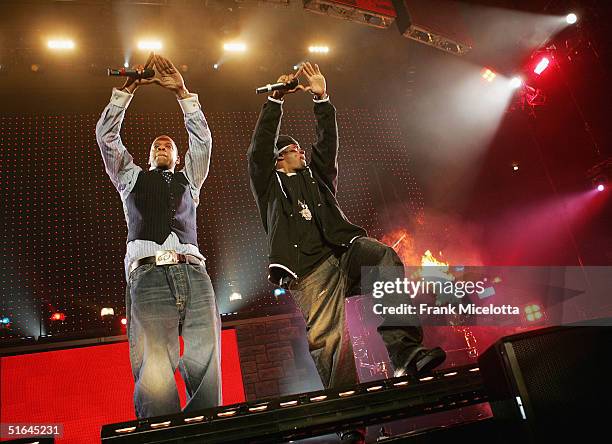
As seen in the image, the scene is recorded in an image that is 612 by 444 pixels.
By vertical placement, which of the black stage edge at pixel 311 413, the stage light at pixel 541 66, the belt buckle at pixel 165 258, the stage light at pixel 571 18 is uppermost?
the stage light at pixel 571 18

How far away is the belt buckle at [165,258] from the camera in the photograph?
225cm

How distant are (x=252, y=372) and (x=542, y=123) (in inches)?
270

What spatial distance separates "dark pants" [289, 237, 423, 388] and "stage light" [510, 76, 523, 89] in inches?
279

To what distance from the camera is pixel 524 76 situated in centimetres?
806

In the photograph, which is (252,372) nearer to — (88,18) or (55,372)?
(55,372)

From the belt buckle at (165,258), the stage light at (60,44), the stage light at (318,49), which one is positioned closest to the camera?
the belt buckle at (165,258)

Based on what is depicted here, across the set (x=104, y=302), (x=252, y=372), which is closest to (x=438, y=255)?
(x=252, y=372)

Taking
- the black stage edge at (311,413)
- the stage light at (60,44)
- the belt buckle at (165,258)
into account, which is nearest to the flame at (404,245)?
the stage light at (60,44)

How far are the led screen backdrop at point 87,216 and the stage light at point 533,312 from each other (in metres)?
3.92

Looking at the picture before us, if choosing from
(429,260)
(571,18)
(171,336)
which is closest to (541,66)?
(571,18)

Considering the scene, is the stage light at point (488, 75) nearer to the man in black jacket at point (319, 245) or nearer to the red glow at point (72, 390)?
the man in black jacket at point (319, 245)

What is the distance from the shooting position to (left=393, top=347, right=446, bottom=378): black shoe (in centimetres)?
182

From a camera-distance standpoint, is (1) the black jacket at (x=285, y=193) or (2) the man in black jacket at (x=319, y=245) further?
(1) the black jacket at (x=285, y=193)

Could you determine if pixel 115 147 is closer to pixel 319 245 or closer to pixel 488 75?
pixel 319 245
